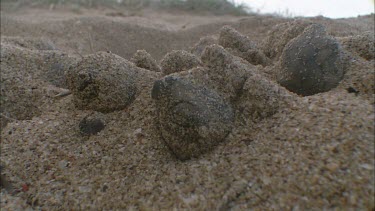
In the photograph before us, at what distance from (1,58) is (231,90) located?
153 cm

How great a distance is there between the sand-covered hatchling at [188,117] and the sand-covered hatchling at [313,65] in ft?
1.13

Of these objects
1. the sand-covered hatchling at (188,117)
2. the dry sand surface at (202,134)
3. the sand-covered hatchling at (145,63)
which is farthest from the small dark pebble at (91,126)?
the sand-covered hatchling at (145,63)

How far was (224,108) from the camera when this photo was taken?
133 centimetres

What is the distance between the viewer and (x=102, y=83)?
1.50 m

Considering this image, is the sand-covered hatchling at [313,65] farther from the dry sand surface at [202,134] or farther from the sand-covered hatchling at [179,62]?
the sand-covered hatchling at [179,62]

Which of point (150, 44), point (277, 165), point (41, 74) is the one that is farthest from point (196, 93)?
point (150, 44)

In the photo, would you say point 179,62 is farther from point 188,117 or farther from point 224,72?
point 188,117

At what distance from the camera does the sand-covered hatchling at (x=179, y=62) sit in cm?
158

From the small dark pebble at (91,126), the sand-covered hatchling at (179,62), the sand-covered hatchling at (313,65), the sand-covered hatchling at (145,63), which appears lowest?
the small dark pebble at (91,126)

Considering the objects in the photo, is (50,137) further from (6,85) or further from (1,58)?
(1,58)

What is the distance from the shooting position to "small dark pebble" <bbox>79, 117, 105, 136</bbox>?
1.51 metres

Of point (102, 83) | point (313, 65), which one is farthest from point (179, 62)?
point (313, 65)

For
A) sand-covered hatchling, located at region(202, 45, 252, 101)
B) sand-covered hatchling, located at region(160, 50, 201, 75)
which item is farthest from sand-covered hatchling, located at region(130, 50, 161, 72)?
sand-covered hatchling, located at region(202, 45, 252, 101)

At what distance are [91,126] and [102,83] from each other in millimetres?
207
